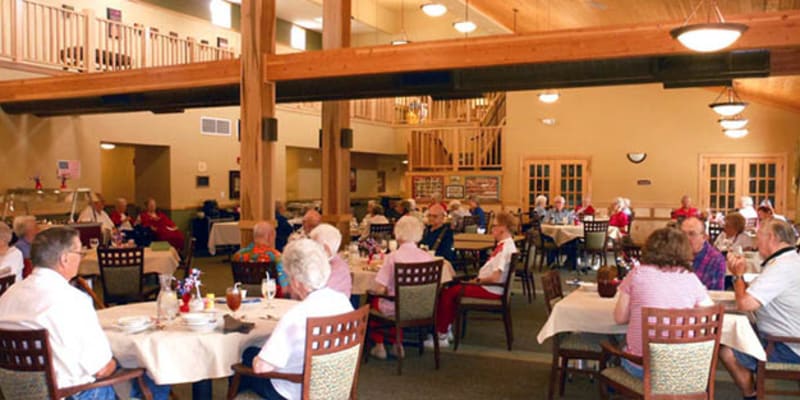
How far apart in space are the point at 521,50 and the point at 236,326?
3847 millimetres

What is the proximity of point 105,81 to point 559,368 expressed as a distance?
671cm

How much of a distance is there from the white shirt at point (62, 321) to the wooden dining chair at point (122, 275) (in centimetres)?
355

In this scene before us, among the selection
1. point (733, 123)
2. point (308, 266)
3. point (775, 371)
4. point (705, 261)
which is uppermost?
point (733, 123)

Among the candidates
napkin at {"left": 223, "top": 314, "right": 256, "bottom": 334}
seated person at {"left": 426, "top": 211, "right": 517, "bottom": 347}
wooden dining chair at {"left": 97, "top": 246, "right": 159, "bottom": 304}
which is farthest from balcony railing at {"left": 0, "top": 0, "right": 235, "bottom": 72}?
napkin at {"left": 223, "top": 314, "right": 256, "bottom": 334}

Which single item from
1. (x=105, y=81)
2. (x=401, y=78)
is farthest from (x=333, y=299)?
(x=105, y=81)

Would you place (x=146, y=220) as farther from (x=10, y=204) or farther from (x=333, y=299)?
(x=333, y=299)

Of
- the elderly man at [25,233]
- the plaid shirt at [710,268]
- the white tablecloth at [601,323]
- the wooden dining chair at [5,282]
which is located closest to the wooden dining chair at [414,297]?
the white tablecloth at [601,323]

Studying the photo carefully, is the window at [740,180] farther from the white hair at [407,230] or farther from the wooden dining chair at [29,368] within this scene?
the wooden dining chair at [29,368]

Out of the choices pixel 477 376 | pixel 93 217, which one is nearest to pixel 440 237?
pixel 477 376

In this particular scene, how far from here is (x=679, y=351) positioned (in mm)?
3291

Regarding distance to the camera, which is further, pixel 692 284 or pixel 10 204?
pixel 10 204

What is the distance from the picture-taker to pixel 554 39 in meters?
5.93

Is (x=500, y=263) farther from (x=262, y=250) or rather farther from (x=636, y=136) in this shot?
(x=636, y=136)

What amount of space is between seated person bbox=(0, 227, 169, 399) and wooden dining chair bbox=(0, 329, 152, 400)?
4cm
